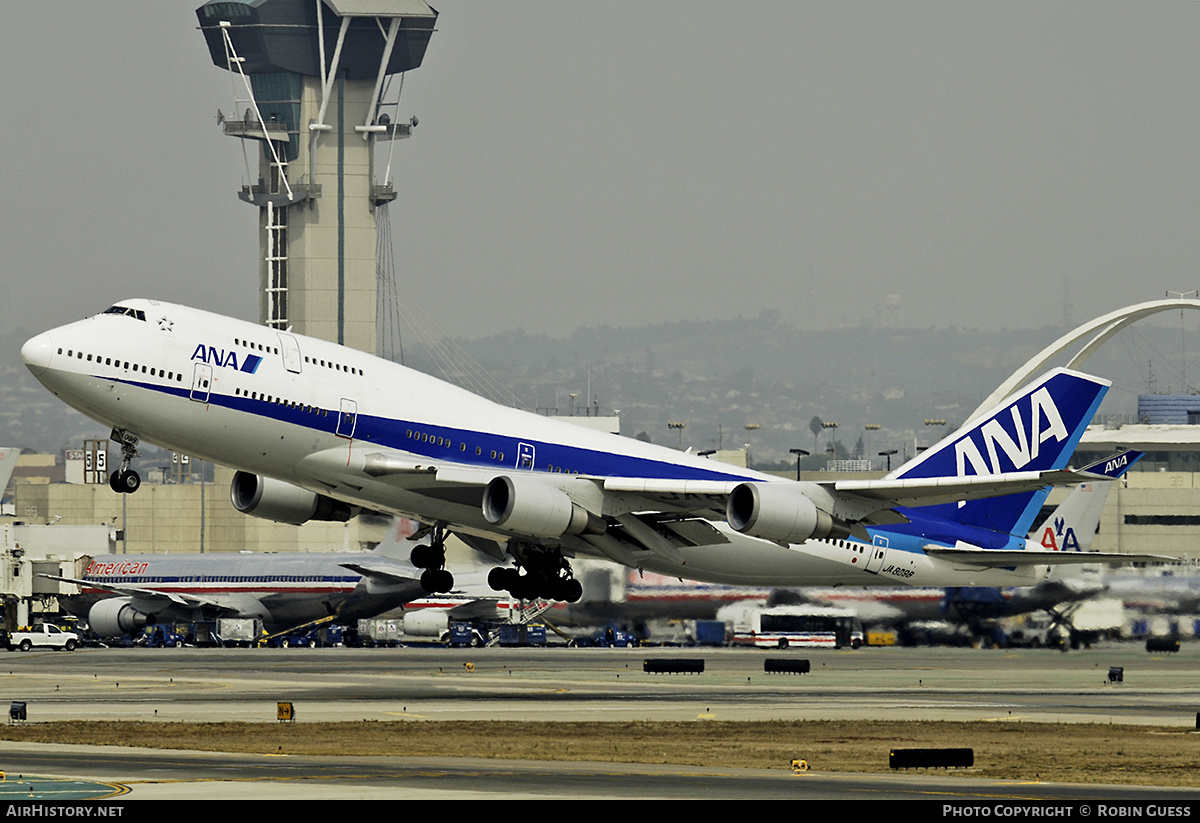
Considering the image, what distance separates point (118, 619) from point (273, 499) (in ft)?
204

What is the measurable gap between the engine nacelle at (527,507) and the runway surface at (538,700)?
537 cm

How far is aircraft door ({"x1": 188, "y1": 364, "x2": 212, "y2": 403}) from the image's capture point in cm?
4312

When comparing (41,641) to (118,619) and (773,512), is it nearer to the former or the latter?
(118,619)

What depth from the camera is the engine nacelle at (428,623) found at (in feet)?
342

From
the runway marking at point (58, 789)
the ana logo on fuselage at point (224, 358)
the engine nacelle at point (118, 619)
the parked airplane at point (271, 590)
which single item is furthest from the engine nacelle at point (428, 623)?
the runway marking at point (58, 789)

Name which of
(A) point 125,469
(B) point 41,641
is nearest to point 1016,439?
(A) point 125,469

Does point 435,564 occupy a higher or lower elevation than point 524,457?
lower

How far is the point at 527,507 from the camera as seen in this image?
46.5 meters

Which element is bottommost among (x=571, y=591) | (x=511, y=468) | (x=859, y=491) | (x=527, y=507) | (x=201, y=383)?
(x=571, y=591)

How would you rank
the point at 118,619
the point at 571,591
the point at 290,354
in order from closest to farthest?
the point at 290,354, the point at 571,591, the point at 118,619

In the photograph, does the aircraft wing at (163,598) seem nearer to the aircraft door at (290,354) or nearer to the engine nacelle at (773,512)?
the aircraft door at (290,354)

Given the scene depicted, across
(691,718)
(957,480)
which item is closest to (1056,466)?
(957,480)

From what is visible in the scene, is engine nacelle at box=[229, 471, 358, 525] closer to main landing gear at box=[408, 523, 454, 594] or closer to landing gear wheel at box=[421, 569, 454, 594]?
main landing gear at box=[408, 523, 454, 594]

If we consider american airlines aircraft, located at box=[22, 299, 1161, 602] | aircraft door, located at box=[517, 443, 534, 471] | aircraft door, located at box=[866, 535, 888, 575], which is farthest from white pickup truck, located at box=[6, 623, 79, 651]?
aircraft door, located at box=[866, 535, 888, 575]
